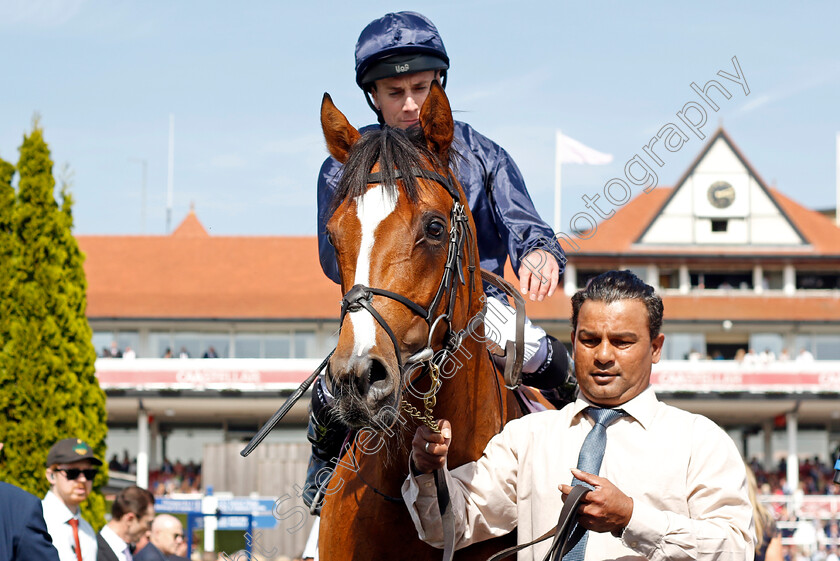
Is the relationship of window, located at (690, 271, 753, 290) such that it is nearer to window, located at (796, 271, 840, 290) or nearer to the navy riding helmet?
window, located at (796, 271, 840, 290)

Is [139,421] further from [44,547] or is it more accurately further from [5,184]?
[44,547]

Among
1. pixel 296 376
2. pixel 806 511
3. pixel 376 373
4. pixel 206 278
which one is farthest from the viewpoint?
pixel 206 278

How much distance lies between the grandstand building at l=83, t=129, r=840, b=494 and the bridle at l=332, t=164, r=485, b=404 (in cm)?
2771

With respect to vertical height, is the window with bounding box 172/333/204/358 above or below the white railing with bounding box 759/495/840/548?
above

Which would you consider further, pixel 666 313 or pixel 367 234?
pixel 666 313

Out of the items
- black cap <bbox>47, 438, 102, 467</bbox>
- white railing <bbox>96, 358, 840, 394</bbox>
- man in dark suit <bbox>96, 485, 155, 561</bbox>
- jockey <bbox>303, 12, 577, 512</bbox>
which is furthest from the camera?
white railing <bbox>96, 358, 840, 394</bbox>

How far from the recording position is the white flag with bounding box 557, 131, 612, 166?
55.7 feet

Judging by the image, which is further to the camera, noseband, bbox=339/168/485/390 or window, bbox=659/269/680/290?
window, bbox=659/269/680/290

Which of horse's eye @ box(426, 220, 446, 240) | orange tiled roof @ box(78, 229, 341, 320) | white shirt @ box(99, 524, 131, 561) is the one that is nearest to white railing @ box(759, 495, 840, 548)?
orange tiled roof @ box(78, 229, 341, 320)

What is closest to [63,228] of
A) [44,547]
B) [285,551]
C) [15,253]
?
[15,253]

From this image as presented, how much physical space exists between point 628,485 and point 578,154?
16091 millimetres

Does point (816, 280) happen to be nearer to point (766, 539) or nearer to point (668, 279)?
point (668, 279)

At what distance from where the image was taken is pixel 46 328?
1409 cm

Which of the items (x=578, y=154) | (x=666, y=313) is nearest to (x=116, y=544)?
(x=578, y=154)
